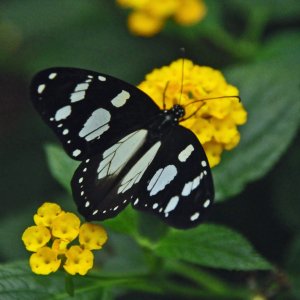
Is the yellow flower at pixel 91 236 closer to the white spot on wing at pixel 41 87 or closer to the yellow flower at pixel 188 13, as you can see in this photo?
the white spot on wing at pixel 41 87

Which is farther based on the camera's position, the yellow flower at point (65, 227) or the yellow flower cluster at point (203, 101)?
the yellow flower cluster at point (203, 101)

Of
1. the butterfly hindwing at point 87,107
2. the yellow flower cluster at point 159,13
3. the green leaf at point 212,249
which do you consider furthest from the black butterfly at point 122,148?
the yellow flower cluster at point 159,13

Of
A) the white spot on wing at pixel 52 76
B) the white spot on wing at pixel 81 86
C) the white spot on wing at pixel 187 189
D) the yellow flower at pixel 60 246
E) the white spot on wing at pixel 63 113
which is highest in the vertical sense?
the white spot on wing at pixel 52 76

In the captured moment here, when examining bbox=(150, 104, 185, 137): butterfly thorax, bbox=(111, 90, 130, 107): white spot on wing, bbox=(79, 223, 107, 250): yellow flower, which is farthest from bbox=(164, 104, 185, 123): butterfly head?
bbox=(79, 223, 107, 250): yellow flower

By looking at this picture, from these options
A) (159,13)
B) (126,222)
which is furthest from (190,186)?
(159,13)

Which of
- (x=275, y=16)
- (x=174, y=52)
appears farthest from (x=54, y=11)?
(x=275, y=16)

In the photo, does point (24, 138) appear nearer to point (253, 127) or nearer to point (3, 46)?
point (3, 46)
